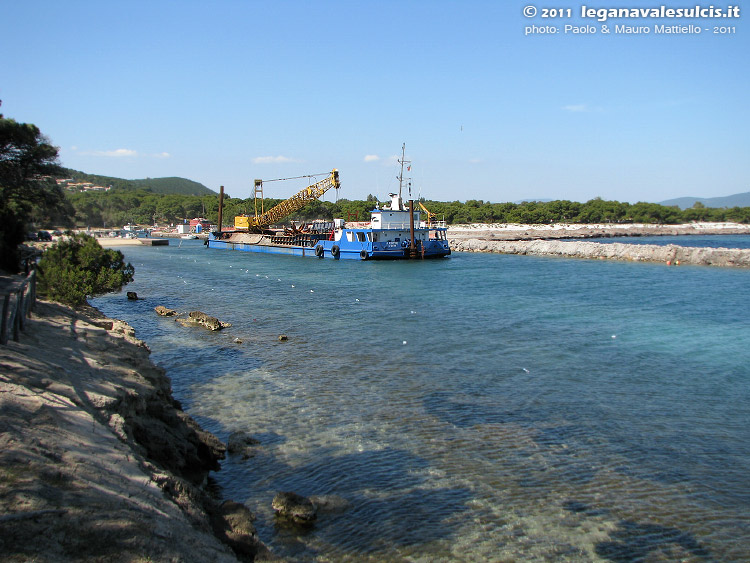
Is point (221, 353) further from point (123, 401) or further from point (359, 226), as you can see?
point (359, 226)

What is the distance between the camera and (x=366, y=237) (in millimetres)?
52406

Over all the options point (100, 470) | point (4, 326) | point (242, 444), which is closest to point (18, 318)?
point (4, 326)

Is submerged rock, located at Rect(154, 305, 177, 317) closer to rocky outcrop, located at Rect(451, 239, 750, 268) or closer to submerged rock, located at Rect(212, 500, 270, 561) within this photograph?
submerged rock, located at Rect(212, 500, 270, 561)

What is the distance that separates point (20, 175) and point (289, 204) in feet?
157

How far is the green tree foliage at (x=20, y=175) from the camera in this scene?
2295 cm

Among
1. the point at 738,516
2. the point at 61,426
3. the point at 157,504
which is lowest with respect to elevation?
the point at 738,516

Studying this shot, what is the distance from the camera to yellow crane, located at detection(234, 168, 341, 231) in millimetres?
66188

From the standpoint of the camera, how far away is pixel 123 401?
8.75 meters

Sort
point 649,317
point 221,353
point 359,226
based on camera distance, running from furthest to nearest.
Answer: point 359,226
point 649,317
point 221,353

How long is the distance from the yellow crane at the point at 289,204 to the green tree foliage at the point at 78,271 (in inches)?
1734

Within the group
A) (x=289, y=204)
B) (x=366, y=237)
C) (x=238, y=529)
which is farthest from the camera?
(x=289, y=204)

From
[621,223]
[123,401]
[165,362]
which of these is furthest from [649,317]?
[621,223]

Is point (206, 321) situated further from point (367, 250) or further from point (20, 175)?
point (367, 250)

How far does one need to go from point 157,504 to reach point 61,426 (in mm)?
1739
